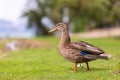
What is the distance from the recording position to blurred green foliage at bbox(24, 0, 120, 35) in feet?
207

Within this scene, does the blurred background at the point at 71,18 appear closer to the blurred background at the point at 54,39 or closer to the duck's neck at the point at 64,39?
the blurred background at the point at 54,39

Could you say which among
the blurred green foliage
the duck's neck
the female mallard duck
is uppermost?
the blurred green foliage

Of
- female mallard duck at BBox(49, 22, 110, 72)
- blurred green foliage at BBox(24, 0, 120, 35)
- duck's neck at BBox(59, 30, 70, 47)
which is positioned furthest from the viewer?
blurred green foliage at BBox(24, 0, 120, 35)

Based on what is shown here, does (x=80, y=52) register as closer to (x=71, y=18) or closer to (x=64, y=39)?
(x=64, y=39)

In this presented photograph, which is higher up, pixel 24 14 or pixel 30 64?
pixel 24 14

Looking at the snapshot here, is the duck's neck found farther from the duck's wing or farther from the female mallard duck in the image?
the duck's wing

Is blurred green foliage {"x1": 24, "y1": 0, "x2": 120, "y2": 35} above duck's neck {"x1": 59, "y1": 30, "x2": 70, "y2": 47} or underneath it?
above

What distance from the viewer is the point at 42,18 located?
270ft

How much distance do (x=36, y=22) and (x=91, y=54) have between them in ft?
217

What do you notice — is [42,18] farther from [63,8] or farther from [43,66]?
[43,66]

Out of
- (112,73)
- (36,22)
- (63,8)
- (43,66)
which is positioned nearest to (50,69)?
(43,66)

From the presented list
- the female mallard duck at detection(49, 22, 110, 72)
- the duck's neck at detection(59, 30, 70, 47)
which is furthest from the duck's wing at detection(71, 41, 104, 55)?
the duck's neck at detection(59, 30, 70, 47)

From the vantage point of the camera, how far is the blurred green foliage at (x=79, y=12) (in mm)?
63000

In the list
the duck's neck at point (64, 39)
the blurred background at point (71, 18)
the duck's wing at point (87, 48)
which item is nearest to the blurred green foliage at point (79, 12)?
the blurred background at point (71, 18)
